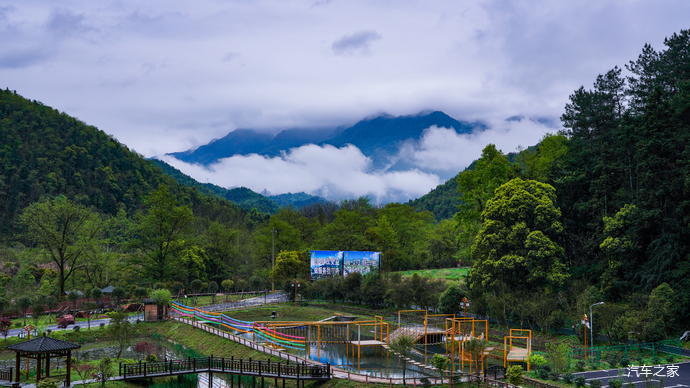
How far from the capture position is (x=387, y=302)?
65188 mm

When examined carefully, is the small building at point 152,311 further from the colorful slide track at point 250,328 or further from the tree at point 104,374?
the tree at point 104,374

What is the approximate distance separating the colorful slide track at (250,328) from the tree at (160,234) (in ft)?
45.4

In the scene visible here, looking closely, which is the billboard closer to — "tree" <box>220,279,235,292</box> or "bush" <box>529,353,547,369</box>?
"tree" <box>220,279,235,292</box>

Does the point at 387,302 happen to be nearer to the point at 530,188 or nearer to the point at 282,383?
the point at 530,188

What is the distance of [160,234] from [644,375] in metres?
58.3

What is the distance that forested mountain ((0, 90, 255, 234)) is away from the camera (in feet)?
337

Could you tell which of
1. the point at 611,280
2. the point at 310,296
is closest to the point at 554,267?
the point at 611,280

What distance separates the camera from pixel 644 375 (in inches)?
1240

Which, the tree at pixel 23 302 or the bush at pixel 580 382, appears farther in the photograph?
the tree at pixel 23 302

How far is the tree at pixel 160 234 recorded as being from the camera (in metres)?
73.1

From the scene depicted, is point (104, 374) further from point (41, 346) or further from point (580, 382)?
point (580, 382)

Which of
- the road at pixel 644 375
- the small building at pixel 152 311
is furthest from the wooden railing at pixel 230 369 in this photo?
the small building at pixel 152 311

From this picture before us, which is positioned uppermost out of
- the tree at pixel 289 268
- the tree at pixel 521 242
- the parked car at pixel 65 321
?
the tree at pixel 521 242

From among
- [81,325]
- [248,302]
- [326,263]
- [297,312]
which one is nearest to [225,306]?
[248,302]
